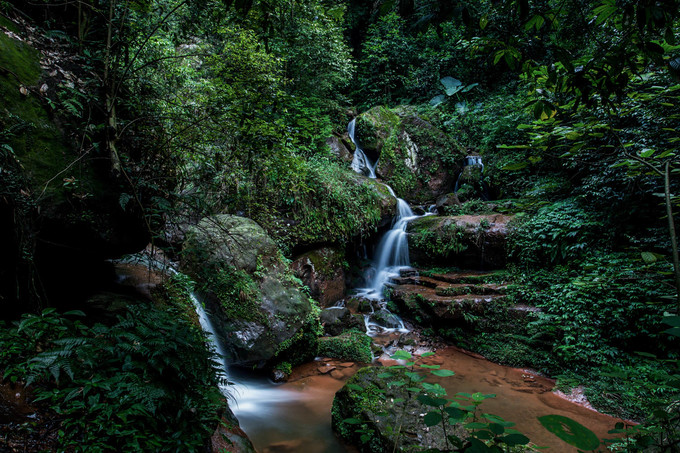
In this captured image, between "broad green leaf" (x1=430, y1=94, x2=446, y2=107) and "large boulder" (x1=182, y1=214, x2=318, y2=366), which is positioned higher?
"broad green leaf" (x1=430, y1=94, x2=446, y2=107)

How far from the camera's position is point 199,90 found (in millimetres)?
5613

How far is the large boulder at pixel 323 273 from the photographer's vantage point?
24.0 feet

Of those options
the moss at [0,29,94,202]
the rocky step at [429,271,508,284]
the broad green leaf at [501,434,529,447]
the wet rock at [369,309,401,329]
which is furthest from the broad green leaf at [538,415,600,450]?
the rocky step at [429,271,508,284]

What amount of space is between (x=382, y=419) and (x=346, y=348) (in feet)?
8.21

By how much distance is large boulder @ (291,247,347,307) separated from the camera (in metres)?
7.32

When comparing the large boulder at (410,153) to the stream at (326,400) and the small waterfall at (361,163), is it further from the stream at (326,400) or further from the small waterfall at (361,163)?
the stream at (326,400)

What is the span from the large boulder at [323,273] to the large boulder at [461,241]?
8.90ft

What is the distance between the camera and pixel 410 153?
12.2 meters

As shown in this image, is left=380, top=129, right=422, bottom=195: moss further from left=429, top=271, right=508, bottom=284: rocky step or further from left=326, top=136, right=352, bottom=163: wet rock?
left=429, top=271, right=508, bottom=284: rocky step

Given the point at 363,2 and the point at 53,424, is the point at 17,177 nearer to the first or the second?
the point at 53,424

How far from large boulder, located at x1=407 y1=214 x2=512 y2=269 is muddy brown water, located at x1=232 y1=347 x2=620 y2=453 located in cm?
315

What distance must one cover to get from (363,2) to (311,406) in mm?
18750

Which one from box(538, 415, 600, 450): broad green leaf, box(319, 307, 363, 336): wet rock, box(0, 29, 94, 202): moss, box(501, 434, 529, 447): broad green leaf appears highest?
box(0, 29, 94, 202): moss

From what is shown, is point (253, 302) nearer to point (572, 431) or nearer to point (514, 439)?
point (514, 439)
